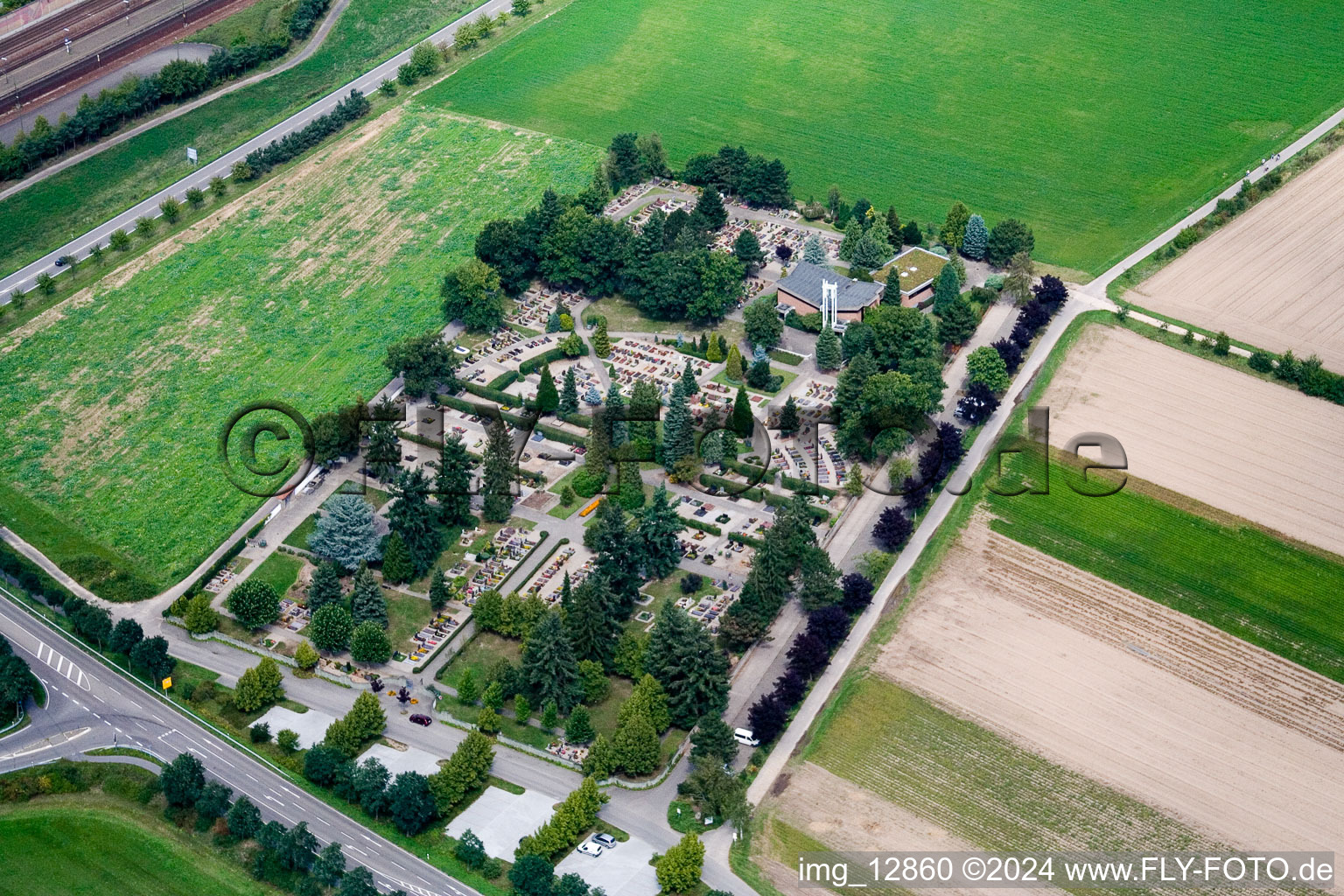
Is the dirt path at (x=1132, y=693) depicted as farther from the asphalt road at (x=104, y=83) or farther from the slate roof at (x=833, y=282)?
the asphalt road at (x=104, y=83)

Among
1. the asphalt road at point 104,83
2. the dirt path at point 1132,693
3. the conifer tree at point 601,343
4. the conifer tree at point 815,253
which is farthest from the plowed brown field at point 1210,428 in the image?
the asphalt road at point 104,83

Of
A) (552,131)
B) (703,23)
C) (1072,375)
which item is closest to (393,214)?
(552,131)

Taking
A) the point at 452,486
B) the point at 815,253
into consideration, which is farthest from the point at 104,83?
the point at 452,486

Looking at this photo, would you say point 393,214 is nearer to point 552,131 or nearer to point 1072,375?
point 552,131

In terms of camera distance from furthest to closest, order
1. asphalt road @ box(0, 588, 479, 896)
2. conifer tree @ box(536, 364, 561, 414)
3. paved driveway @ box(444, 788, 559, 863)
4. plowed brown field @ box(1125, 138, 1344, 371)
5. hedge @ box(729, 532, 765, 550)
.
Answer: plowed brown field @ box(1125, 138, 1344, 371) < conifer tree @ box(536, 364, 561, 414) < hedge @ box(729, 532, 765, 550) < paved driveway @ box(444, 788, 559, 863) < asphalt road @ box(0, 588, 479, 896)

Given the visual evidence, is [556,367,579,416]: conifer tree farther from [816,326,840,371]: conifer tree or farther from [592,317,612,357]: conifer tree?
[816,326,840,371]: conifer tree

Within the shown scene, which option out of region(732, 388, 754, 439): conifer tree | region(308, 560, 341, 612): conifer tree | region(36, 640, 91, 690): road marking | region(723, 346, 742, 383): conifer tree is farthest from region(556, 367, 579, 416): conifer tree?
region(36, 640, 91, 690): road marking
